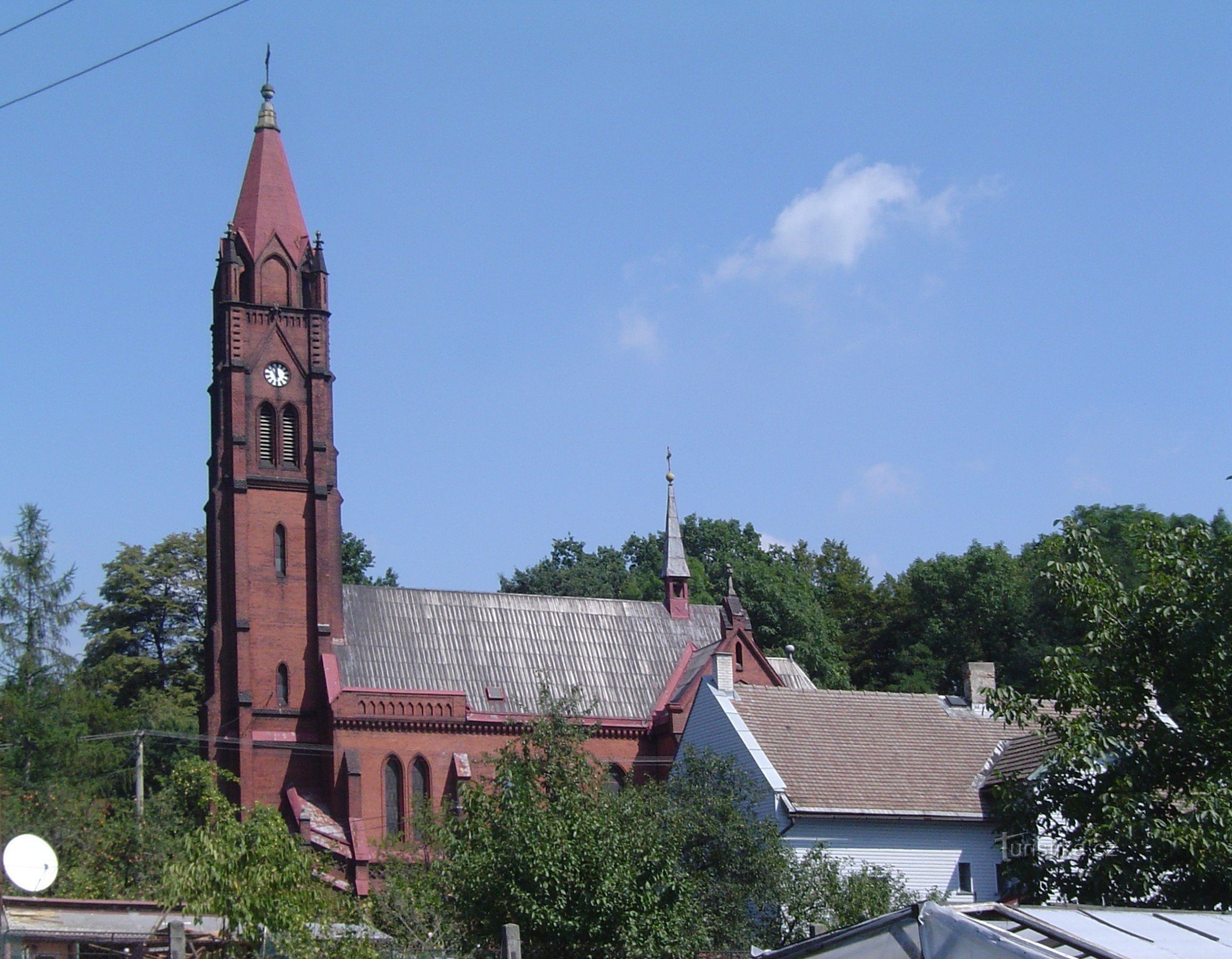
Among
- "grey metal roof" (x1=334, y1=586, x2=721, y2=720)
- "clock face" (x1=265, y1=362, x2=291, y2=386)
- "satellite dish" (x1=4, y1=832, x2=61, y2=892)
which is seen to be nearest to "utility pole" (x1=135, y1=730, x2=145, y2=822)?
"grey metal roof" (x1=334, y1=586, x2=721, y2=720)

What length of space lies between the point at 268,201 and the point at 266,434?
8.69 metres

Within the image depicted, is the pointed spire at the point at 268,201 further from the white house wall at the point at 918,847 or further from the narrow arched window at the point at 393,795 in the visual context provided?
the white house wall at the point at 918,847

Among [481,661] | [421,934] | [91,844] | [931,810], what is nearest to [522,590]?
[481,661]

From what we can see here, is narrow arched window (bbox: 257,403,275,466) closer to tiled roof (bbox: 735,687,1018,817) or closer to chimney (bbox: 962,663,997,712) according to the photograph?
tiled roof (bbox: 735,687,1018,817)

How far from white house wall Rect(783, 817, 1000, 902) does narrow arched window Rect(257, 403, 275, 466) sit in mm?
26402

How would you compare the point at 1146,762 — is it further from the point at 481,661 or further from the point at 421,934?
the point at 481,661

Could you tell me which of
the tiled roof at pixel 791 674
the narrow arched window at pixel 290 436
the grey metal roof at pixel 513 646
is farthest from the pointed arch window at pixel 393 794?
the tiled roof at pixel 791 674

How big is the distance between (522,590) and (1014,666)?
27.6m

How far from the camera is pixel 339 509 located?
54844 millimetres

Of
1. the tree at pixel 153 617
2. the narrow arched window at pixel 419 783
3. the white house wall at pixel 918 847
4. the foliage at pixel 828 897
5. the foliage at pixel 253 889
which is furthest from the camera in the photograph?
the tree at pixel 153 617

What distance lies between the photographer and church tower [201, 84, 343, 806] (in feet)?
170

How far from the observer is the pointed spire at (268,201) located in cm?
5644

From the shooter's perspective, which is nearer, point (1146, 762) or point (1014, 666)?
point (1146, 762)

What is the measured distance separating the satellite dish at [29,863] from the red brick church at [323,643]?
2913 cm
